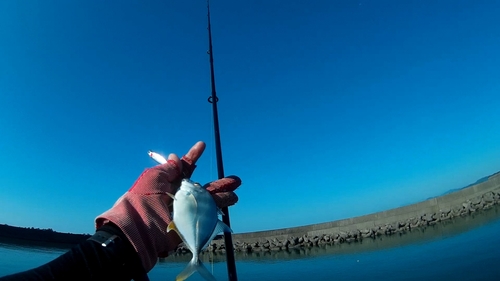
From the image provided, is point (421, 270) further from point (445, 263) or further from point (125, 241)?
point (125, 241)

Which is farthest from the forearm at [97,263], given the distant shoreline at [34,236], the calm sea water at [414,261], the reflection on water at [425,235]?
the distant shoreline at [34,236]

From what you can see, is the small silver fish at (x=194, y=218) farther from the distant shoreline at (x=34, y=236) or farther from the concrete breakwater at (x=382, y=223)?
the distant shoreline at (x=34, y=236)

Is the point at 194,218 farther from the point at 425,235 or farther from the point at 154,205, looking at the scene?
the point at 425,235

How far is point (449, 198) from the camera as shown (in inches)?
1118

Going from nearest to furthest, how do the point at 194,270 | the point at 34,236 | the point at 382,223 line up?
1. the point at 194,270
2. the point at 382,223
3. the point at 34,236

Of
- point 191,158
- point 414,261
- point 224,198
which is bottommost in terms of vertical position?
point 414,261

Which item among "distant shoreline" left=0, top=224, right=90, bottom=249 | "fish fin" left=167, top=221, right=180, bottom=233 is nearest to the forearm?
"fish fin" left=167, top=221, right=180, bottom=233

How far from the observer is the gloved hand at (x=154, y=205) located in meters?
1.62

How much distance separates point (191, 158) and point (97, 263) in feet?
3.02

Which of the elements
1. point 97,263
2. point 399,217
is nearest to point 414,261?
point 399,217

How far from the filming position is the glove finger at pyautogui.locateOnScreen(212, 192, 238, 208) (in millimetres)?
2099

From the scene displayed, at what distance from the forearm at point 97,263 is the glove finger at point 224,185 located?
0.69 metres

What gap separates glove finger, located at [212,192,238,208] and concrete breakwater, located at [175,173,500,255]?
28.4 m

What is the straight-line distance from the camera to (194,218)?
6.46 ft
